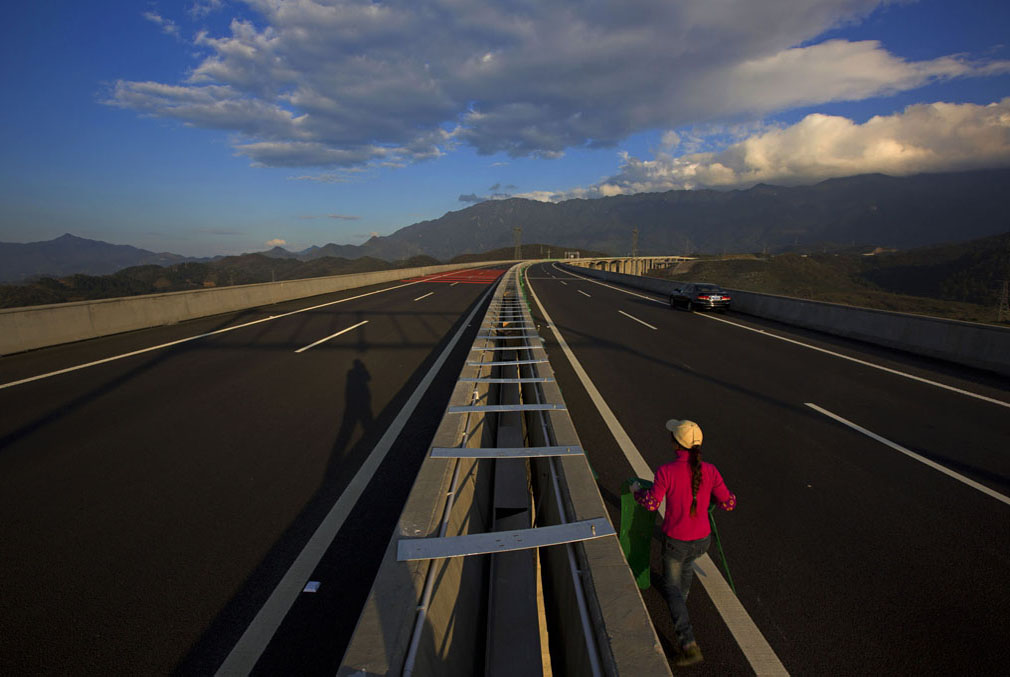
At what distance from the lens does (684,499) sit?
9.71ft

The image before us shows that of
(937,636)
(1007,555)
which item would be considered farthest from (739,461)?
(937,636)

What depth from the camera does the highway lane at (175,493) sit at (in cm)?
267

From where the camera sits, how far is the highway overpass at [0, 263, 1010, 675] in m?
2.67

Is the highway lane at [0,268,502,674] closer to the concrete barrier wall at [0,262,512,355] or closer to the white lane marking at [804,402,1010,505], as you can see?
the concrete barrier wall at [0,262,512,355]

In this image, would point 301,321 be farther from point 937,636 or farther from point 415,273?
point 415,273

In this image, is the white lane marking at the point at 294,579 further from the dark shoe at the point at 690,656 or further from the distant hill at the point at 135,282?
the distant hill at the point at 135,282

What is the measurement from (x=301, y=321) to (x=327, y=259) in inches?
7687

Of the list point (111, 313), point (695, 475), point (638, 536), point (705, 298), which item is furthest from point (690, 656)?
point (705, 298)

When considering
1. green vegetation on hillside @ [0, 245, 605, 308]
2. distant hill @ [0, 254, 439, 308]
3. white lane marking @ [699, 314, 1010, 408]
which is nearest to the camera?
white lane marking @ [699, 314, 1010, 408]

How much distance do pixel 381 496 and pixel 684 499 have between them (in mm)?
2588

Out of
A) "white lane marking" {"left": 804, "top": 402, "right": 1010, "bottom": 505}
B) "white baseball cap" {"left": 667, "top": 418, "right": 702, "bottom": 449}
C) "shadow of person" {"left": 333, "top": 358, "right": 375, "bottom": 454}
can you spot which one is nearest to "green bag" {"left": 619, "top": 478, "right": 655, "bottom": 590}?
"white baseball cap" {"left": 667, "top": 418, "right": 702, "bottom": 449}

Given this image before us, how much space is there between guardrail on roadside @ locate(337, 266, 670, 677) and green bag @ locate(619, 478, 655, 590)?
223 millimetres

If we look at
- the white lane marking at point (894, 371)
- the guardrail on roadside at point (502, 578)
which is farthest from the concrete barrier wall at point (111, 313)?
the white lane marking at point (894, 371)

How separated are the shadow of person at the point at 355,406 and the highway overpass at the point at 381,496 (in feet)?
0.21
